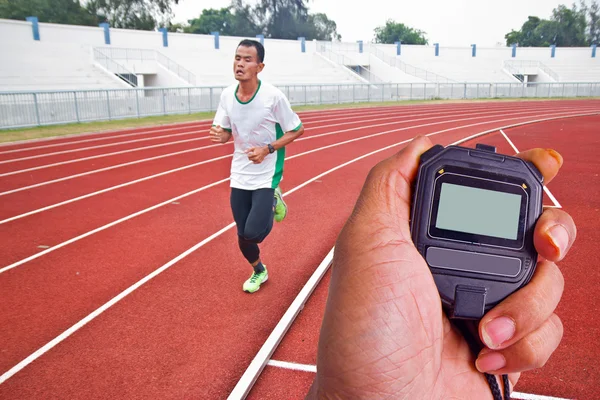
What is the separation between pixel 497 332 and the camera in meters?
1.23

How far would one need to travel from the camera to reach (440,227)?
53.3 inches

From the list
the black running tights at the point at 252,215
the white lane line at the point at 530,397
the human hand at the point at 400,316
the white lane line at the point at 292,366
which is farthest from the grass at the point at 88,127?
the human hand at the point at 400,316

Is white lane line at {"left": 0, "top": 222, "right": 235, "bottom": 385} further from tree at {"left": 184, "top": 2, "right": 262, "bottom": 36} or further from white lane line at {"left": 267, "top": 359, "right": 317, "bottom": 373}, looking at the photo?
tree at {"left": 184, "top": 2, "right": 262, "bottom": 36}

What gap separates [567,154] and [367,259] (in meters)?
12.9

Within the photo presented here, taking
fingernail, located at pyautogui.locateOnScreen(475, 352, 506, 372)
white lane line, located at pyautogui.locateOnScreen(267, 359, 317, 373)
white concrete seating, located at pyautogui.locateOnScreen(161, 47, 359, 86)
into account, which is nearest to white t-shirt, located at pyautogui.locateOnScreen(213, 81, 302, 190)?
white lane line, located at pyautogui.locateOnScreen(267, 359, 317, 373)

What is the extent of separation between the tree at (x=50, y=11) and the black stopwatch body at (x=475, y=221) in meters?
47.9

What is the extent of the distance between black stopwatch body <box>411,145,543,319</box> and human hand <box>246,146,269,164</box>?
287cm

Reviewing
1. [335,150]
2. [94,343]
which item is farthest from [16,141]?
[94,343]

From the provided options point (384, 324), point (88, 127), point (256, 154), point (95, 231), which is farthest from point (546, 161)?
point (88, 127)

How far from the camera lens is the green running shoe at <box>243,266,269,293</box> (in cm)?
457

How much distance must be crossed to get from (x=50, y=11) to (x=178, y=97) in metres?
28.6

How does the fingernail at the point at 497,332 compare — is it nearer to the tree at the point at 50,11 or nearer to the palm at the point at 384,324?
the palm at the point at 384,324

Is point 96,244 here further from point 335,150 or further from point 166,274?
point 335,150

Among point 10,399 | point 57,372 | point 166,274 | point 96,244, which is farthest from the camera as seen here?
point 96,244
